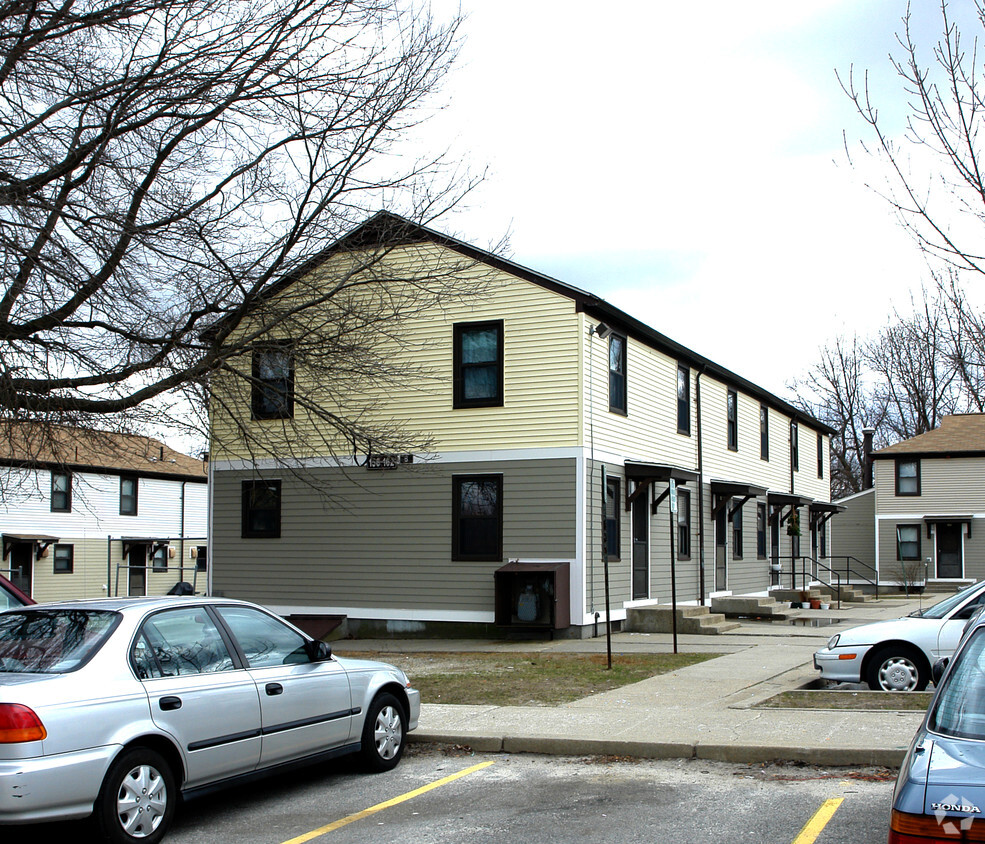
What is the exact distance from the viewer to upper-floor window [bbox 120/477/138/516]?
144ft

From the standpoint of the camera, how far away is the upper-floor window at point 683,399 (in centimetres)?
2512

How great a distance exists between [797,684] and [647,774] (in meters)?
4.95

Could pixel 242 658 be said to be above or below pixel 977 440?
below

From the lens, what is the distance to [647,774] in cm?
859

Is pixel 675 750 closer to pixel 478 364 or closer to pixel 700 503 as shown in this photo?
pixel 478 364

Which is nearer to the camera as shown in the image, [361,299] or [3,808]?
[3,808]

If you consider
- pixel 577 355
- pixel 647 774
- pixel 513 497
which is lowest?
pixel 647 774

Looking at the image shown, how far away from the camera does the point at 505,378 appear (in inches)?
803

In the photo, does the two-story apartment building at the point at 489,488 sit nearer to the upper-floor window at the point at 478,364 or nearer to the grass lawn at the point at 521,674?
the upper-floor window at the point at 478,364

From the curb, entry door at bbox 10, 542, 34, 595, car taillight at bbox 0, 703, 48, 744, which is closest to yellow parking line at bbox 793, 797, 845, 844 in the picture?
the curb

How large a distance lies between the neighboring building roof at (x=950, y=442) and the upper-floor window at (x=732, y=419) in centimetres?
1792

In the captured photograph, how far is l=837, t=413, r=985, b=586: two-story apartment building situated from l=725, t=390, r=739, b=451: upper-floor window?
1720cm

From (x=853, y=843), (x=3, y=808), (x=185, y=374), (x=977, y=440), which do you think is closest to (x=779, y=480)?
(x=977, y=440)

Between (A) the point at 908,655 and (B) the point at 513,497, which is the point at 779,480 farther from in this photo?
(A) the point at 908,655
